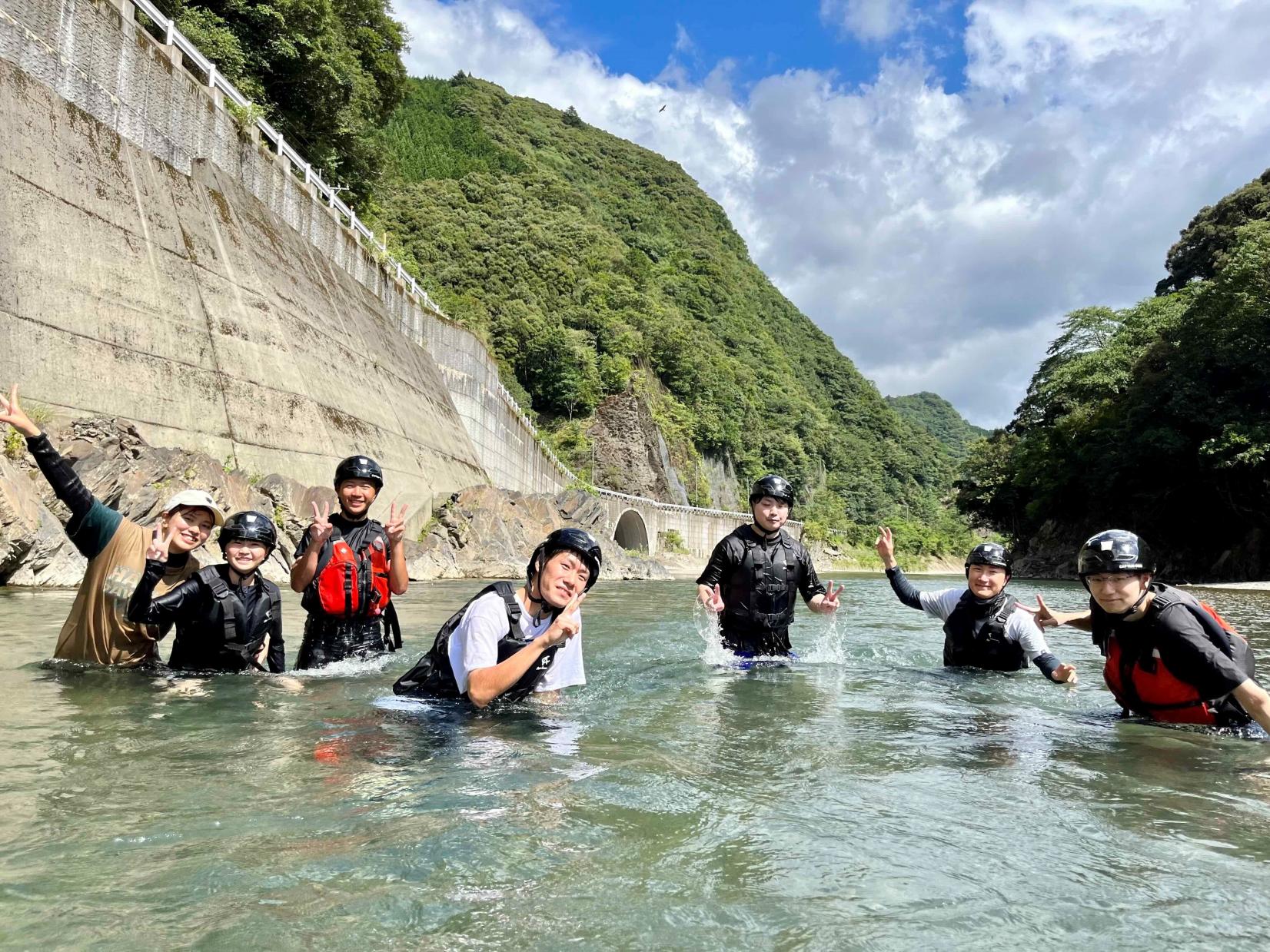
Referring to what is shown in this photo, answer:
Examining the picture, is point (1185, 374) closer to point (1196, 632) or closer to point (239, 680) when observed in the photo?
point (1196, 632)

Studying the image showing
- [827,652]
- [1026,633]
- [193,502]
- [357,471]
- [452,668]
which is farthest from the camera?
[827,652]

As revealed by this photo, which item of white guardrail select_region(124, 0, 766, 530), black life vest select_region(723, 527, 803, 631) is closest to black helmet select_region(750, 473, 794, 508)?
black life vest select_region(723, 527, 803, 631)

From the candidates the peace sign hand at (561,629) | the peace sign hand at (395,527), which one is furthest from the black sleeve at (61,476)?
the peace sign hand at (561,629)

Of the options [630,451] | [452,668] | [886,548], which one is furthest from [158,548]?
[630,451]

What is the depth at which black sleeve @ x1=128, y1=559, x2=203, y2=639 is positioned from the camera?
17.4 ft

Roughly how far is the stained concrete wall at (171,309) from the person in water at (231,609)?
979 cm

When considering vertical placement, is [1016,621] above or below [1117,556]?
below

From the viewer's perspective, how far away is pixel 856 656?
9.95 metres

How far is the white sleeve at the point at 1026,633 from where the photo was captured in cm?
711

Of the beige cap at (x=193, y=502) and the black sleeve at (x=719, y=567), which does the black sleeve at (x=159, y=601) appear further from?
the black sleeve at (x=719, y=567)

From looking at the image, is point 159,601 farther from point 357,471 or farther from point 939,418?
point 939,418

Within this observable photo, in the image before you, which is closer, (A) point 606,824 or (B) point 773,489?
(A) point 606,824

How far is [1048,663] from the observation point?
6805 millimetres

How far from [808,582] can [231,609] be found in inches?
189
